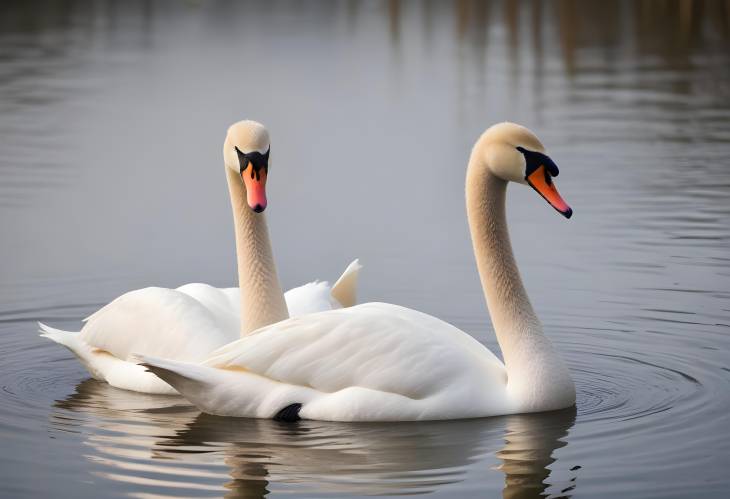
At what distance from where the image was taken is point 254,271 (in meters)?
8.98

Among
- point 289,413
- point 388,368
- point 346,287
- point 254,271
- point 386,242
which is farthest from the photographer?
point 386,242

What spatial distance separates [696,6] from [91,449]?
146 feet

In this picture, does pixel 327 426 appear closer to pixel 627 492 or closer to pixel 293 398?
pixel 293 398

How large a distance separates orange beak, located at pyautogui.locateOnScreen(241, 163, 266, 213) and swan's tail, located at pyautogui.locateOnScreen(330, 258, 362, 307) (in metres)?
1.53

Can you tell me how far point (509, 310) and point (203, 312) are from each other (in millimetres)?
1863

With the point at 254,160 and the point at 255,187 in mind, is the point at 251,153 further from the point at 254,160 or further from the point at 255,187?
the point at 255,187

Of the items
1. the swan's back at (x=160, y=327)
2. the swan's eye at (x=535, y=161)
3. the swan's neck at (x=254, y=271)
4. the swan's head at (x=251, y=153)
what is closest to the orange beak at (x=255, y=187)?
the swan's head at (x=251, y=153)

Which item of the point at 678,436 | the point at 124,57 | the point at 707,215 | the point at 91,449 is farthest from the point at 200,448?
the point at 124,57

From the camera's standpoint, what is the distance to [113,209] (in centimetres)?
1548

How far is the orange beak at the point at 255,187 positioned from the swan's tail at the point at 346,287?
1.53 meters

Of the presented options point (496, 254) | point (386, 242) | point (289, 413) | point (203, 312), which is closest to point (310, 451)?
point (289, 413)

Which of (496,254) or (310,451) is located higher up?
(496,254)

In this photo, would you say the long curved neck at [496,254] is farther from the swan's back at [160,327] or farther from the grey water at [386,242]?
the swan's back at [160,327]

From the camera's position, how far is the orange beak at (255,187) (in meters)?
8.47
